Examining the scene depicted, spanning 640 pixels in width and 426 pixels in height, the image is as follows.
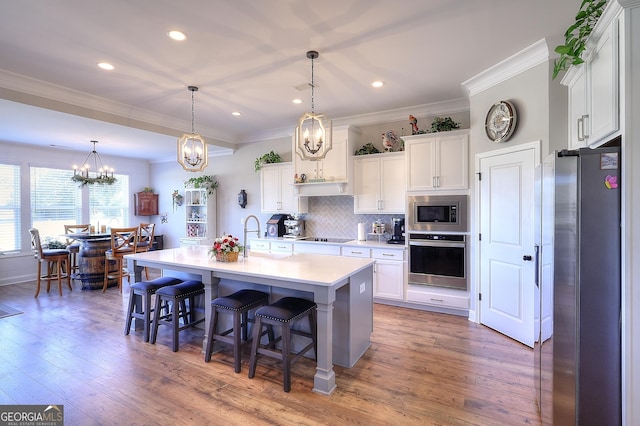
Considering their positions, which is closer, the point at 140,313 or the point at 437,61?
the point at 437,61

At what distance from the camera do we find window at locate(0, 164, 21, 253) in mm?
→ 5859

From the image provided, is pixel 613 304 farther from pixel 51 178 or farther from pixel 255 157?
pixel 51 178

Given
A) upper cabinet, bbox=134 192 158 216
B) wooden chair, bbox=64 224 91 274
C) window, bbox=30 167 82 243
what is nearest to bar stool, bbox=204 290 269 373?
wooden chair, bbox=64 224 91 274

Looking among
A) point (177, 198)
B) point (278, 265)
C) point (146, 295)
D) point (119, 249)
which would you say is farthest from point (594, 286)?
point (177, 198)

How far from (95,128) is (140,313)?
3.05 m

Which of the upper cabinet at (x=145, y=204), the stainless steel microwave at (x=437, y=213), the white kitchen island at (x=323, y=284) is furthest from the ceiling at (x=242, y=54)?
the upper cabinet at (x=145, y=204)

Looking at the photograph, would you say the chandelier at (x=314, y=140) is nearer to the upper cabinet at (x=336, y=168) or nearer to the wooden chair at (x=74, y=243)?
the upper cabinet at (x=336, y=168)

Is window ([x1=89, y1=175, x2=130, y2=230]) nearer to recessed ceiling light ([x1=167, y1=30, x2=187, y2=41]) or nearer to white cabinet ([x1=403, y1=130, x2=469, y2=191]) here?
recessed ceiling light ([x1=167, y1=30, x2=187, y2=41])

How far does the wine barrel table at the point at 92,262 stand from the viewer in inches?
215

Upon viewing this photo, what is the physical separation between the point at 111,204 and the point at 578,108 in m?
8.67

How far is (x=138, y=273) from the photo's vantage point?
369 centimetres

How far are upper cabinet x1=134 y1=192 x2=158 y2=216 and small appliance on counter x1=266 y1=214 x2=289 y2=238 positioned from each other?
3.91 meters

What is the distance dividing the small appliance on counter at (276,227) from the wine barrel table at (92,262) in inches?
110

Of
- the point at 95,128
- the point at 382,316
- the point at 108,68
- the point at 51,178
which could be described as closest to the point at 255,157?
the point at 95,128
